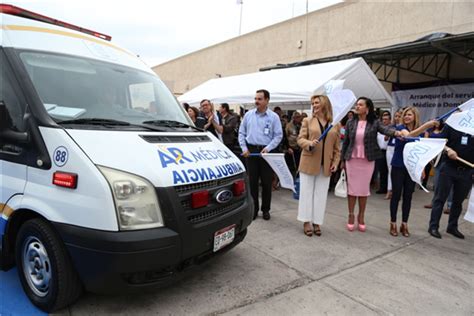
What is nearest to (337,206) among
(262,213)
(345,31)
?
(262,213)

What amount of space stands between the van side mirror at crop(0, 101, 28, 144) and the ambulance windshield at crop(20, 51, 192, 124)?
0.25m

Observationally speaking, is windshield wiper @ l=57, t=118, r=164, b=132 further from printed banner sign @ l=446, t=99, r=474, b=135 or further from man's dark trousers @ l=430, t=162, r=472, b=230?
man's dark trousers @ l=430, t=162, r=472, b=230

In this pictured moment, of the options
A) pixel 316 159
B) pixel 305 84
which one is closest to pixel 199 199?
pixel 316 159

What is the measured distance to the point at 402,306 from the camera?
280 centimetres

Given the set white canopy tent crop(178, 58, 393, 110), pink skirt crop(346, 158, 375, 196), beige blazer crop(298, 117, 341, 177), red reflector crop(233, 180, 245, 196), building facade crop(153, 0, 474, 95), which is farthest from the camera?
building facade crop(153, 0, 474, 95)

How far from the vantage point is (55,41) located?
9.51 ft

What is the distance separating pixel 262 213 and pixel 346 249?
1571 mm

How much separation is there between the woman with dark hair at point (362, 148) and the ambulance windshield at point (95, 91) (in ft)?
7.80

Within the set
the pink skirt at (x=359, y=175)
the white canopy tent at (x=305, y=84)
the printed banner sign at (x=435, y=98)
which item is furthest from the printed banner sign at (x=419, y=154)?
the printed banner sign at (x=435, y=98)

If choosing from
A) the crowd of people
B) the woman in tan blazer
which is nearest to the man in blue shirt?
the crowd of people

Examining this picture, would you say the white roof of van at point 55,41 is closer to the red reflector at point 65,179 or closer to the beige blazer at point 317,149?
the red reflector at point 65,179

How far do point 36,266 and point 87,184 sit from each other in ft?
3.04

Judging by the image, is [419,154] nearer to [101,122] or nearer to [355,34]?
[101,122]

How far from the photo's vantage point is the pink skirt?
446cm
